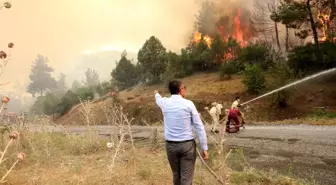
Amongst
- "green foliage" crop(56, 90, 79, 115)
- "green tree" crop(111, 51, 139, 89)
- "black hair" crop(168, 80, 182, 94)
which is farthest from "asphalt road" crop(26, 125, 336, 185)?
"green tree" crop(111, 51, 139, 89)

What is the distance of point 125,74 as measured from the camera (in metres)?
61.2

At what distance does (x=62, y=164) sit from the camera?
10.4m

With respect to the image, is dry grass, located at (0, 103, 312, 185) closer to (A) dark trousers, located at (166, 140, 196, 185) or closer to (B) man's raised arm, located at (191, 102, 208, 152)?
(B) man's raised arm, located at (191, 102, 208, 152)

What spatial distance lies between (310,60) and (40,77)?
95.6 metres

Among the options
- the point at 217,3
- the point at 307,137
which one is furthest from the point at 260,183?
the point at 217,3

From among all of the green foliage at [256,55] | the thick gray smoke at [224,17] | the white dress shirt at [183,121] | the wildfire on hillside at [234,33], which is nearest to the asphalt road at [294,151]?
the white dress shirt at [183,121]

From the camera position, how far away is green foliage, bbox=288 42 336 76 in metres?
30.0

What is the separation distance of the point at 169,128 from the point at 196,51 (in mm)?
45976

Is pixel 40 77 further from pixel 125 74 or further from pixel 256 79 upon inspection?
pixel 256 79

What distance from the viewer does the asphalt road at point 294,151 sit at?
356 inches

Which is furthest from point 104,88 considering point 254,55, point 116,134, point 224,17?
point 116,134

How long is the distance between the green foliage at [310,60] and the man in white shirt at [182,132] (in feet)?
85.1

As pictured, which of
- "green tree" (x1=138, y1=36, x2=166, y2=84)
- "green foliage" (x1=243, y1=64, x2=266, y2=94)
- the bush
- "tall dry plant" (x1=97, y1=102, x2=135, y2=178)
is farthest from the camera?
"green tree" (x1=138, y1=36, x2=166, y2=84)

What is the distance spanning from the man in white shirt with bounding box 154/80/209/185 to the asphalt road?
12.1ft
